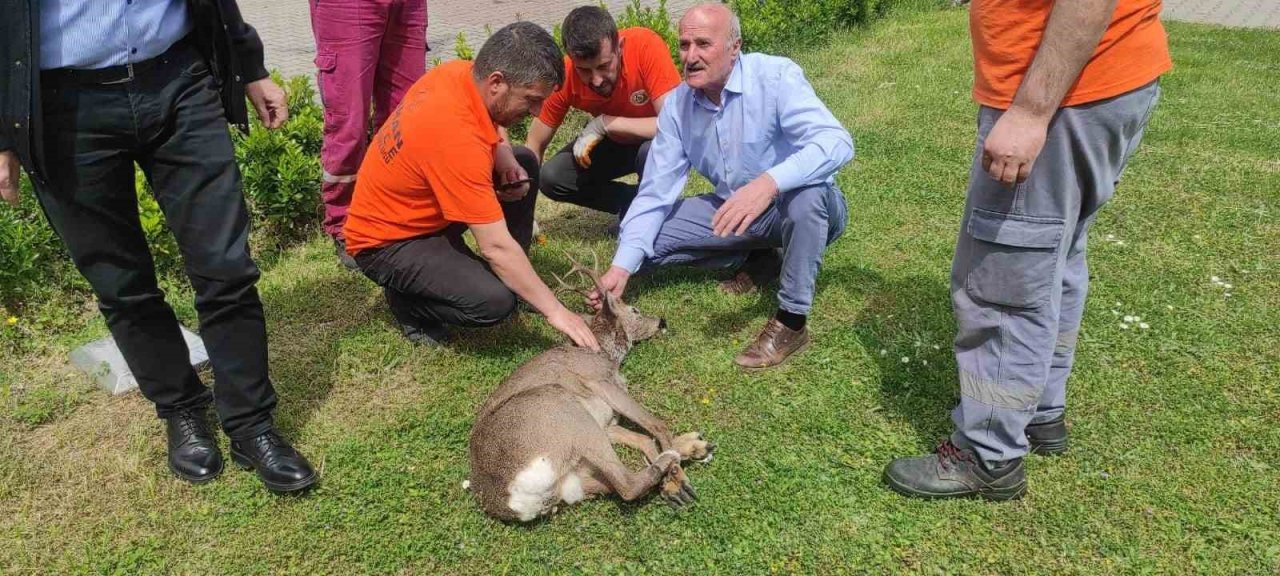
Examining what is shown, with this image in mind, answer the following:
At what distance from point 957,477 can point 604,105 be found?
3382mm

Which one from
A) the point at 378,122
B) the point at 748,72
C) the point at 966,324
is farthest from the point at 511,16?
the point at 966,324

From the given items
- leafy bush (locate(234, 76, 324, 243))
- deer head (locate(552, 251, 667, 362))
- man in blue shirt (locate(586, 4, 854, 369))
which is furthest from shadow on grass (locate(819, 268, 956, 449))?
leafy bush (locate(234, 76, 324, 243))

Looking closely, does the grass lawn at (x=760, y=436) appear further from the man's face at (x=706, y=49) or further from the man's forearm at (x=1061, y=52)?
the man's forearm at (x=1061, y=52)

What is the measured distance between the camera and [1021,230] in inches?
111

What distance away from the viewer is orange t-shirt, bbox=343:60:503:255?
12.9 ft

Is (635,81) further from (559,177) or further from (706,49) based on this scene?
(706,49)

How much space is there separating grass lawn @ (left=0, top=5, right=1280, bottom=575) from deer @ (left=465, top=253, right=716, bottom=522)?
0.13 m

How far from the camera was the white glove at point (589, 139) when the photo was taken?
566 cm

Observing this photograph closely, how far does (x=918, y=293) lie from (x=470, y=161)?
2.76 meters

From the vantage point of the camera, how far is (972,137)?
7.75 m

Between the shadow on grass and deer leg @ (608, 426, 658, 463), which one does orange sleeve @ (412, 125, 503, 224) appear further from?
the shadow on grass

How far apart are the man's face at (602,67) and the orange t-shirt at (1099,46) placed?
266cm

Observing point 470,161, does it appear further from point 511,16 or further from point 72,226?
point 511,16

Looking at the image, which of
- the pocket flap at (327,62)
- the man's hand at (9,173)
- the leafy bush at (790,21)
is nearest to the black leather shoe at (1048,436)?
the man's hand at (9,173)
